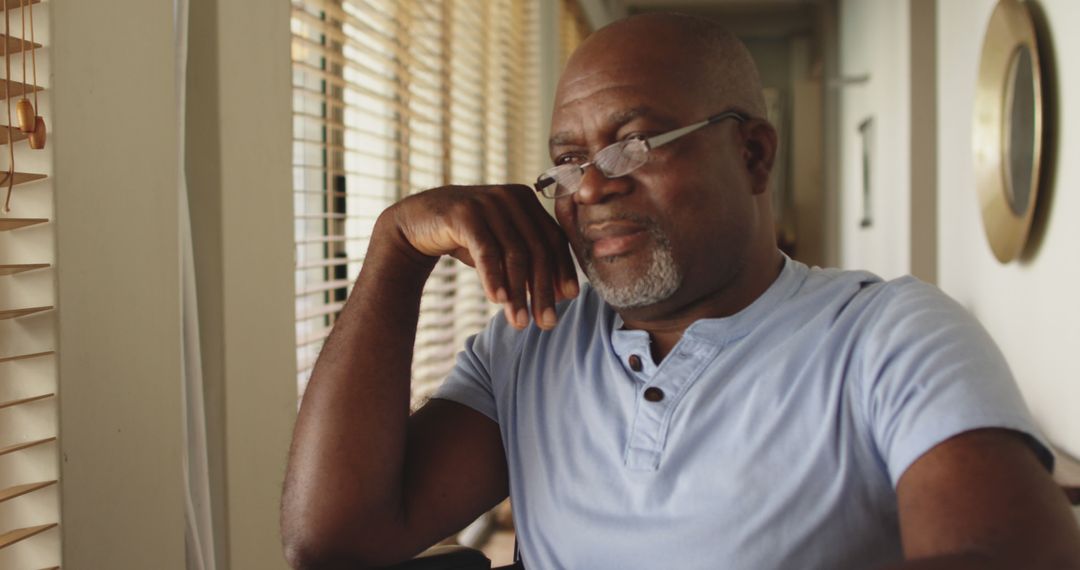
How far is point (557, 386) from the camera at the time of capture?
134 centimetres

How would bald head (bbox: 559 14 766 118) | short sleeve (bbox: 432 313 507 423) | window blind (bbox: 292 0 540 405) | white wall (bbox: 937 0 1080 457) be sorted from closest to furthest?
bald head (bbox: 559 14 766 118) < short sleeve (bbox: 432 313 507 423) < window blind (bbox: 292 0 540 405) < white wall (bbox: 937 0 1080 457)

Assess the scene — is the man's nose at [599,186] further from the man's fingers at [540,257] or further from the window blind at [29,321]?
the window blind at [29,321]

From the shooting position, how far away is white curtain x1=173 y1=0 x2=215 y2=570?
126 cm

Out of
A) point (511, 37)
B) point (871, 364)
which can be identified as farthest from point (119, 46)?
point (511, 37)

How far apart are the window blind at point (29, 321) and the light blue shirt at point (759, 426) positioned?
1.98ft

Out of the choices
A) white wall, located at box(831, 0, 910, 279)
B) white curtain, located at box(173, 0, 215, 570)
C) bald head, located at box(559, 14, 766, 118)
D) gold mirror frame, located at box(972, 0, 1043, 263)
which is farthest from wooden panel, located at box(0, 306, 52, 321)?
white wall, located at box(831, 0, 910, 279)

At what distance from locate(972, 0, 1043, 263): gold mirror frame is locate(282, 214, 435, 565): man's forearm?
1.83 metres

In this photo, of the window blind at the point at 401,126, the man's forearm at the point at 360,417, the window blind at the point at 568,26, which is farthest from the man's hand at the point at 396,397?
the window blind at the point at 568,26

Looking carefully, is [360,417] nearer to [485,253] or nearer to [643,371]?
[485,253]

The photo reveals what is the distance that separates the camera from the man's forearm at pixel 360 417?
122 cm

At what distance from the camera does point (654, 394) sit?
1.22 m

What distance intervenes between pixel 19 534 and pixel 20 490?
0.16ft

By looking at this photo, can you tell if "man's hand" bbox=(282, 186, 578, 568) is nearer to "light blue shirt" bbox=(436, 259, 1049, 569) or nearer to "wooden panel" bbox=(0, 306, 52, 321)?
"light blue shirt" bbox=(436, 259, 1049, 569)

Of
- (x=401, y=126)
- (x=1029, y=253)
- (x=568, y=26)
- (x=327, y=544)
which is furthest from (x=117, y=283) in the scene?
(x=568, y=26)
